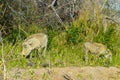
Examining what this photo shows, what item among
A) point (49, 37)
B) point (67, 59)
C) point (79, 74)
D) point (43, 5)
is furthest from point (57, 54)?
point (43, 5)

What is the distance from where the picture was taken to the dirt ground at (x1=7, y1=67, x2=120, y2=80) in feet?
26.1

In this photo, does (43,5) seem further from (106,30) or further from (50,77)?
(50,77)

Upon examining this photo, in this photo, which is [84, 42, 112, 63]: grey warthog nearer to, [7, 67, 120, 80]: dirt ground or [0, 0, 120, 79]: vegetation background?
[0, 0, 120, 79]: vegetation background

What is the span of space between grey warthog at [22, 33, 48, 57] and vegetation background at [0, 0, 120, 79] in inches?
9.4

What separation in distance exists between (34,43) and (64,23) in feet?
9.59

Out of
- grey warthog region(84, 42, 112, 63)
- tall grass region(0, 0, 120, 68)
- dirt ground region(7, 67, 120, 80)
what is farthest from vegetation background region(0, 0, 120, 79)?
dirt ground region(7, 67, 120, 80)

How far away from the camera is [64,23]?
46.0 ft

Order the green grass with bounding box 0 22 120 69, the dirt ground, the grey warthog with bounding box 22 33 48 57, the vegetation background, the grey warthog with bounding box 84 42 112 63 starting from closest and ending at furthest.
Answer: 1. the dirt ground
2. the green grass with bounding box 0 22 120 69
3. the grey warthog with bounding box 22 33 48 57
4. the grey warthog with bounding box 84 42 112 63
5. the vegetation background

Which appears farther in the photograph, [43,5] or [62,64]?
[43,5]

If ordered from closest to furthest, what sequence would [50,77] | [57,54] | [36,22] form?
[50,77]
[57,54]
[36,22]

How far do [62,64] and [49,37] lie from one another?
2767 mm

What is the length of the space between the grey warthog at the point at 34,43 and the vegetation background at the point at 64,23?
0.79 feet

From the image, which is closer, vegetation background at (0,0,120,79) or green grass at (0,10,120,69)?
green grass at (0,10,120,69)

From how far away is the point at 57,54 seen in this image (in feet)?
36.2
